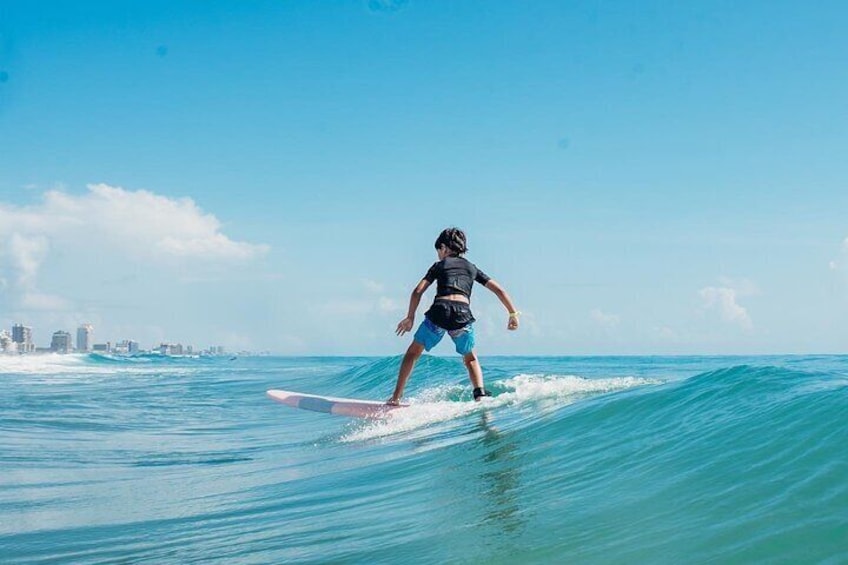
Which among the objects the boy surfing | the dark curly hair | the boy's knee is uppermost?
the dark curly hair

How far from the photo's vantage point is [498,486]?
4.82 meters

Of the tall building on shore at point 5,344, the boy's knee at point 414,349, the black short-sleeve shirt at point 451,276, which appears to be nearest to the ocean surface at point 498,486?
the boy's knee at point 414,349

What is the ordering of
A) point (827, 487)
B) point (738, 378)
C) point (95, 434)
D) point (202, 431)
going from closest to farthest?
point (827, 487), point (738, 378), point (95, 434), point (202, 431)

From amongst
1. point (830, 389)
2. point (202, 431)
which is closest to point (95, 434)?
point (202, 431)

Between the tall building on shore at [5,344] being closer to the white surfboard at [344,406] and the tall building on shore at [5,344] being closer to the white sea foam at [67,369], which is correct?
the white sea foam at [67,369]

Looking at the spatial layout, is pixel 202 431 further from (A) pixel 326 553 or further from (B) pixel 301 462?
(A) pixel 326 553

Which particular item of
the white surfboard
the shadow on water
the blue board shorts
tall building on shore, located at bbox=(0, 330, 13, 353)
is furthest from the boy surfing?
tall building on shore, located at bbox=(0, 330, 13, 353)

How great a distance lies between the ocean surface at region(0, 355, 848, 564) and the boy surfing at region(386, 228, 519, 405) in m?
0.69

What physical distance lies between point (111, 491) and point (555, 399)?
14.8 feet

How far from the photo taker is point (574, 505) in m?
4.14

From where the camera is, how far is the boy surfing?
8633 millimetres

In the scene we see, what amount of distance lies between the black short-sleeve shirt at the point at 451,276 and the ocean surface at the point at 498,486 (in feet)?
4.35

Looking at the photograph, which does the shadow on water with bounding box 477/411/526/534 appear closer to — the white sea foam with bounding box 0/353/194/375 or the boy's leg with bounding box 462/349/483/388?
the boy's leg with bounding box 462/349/483/388

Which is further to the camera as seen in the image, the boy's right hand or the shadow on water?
the boy's right hand
